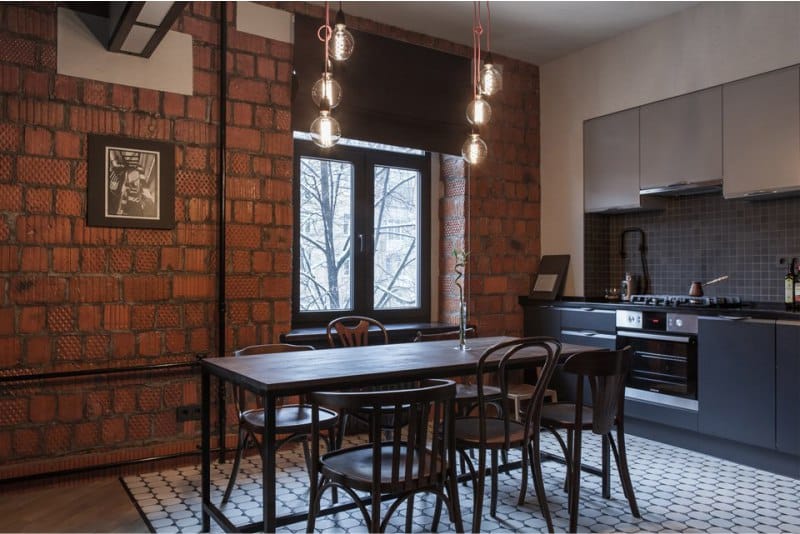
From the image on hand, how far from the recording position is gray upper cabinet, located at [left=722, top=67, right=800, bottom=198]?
3.59m

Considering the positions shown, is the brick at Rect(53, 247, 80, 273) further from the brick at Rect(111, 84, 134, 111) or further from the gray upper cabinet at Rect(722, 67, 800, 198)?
the gray upper cabinet at Rect(722, 67, 800, 198)

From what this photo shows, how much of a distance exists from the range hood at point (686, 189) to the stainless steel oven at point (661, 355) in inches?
33.9

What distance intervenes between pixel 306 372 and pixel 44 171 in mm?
1995

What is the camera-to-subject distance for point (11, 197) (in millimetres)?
3229

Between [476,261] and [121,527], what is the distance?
3.07 m

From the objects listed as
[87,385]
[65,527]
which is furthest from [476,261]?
[65,527]

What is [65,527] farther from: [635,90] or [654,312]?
[635,90]

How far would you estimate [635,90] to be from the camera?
14.9 feet

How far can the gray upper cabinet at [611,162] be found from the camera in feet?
14.9

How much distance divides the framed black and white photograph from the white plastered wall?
119 inches

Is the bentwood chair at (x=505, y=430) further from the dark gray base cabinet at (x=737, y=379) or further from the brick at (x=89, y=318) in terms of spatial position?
the brick at (x=89, y=318)

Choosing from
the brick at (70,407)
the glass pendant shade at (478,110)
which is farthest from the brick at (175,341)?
the glass pendant shade at (478,110)

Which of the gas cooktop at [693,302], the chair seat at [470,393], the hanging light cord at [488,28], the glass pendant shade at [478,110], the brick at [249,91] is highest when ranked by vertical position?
the hanging light cord at [488,28]

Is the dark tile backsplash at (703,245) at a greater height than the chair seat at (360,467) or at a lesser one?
greater
